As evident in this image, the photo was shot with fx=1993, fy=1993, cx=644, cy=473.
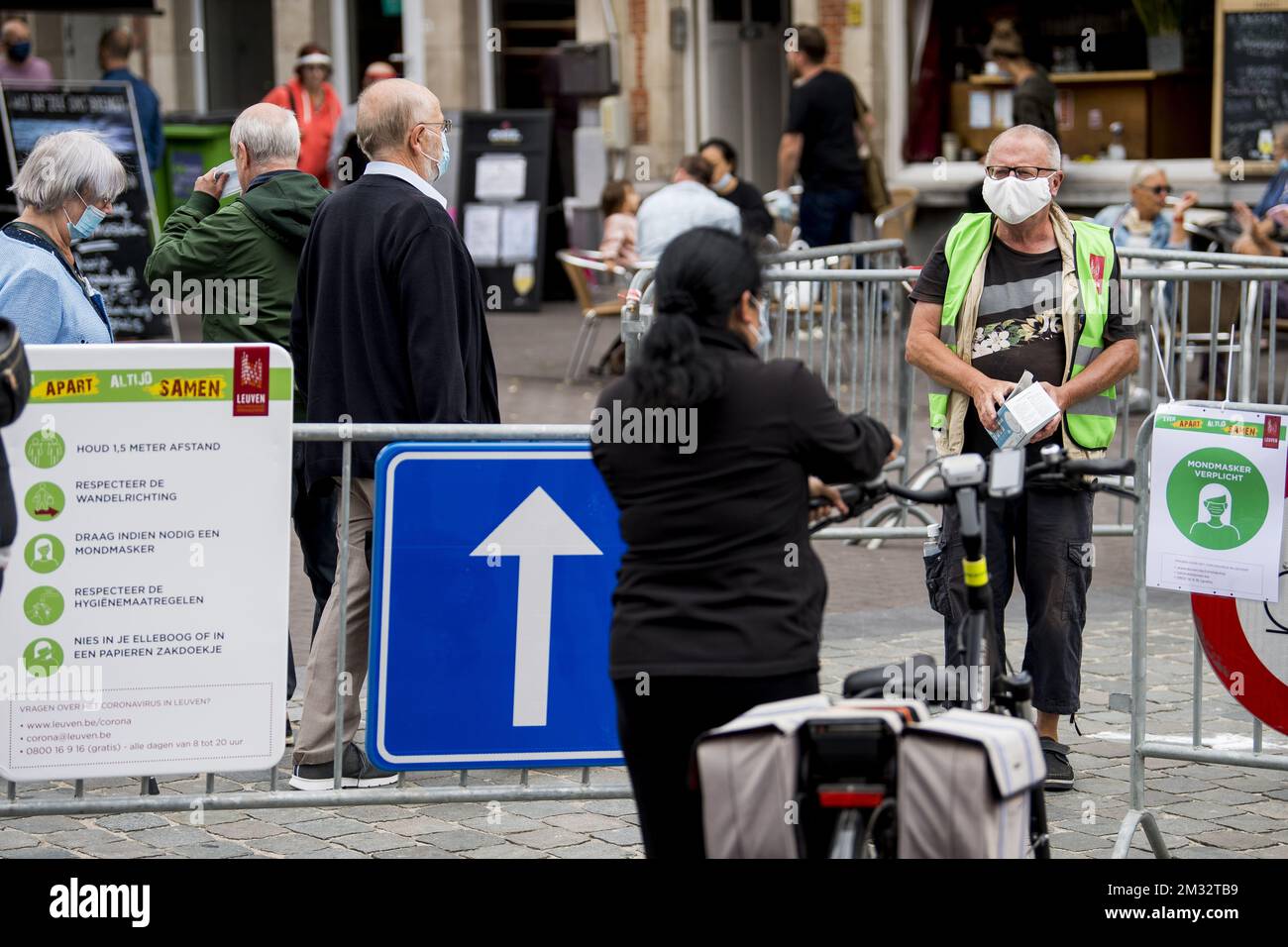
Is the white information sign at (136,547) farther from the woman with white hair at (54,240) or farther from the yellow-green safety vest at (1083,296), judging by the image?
the yellow-green safety vest at (1083,296)

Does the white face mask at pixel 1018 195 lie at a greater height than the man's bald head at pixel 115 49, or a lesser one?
lesser

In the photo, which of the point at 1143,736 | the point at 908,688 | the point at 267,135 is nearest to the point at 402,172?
the point at 267,135

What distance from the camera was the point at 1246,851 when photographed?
5488 millimetres

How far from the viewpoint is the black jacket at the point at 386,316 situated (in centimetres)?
572

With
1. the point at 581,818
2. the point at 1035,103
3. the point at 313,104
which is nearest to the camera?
the point at 581,818

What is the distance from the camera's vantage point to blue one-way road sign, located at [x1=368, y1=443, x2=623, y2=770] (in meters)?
5.20

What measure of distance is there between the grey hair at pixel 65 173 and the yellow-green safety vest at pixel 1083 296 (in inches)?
102

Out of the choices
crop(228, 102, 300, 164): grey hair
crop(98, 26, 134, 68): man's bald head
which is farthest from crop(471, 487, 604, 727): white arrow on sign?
crop(98, 26, 134, 68): man's bald head

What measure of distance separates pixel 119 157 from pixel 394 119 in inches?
378

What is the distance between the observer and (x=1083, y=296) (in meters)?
6.05

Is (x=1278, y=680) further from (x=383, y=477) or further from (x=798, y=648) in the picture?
(x=383, y=477)

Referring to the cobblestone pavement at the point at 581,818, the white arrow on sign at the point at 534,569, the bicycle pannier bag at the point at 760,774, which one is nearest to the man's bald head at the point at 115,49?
the cobblestone pavement at the point at 581,818

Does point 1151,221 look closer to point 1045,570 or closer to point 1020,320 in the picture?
point 1020,320
